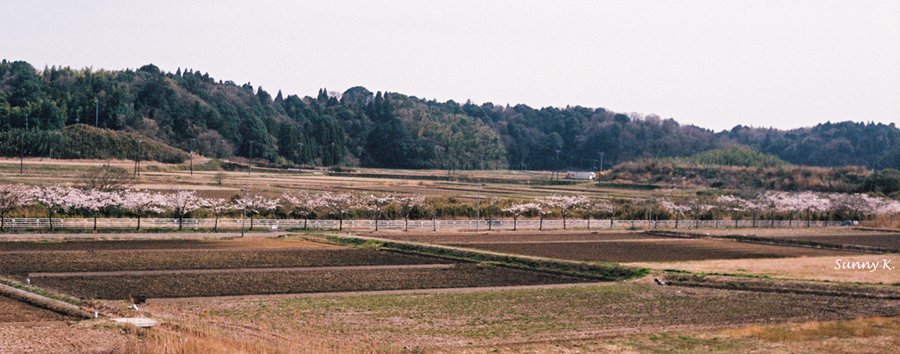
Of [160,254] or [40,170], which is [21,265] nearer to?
[160,254]

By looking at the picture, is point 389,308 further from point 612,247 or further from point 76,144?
point 76,144

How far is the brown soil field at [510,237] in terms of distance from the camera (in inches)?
2189

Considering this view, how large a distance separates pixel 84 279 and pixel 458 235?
30.6 metres

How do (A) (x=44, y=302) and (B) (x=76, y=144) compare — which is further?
(B) (x=76, y=144)

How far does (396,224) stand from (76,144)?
2616 inches

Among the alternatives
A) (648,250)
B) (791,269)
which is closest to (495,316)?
(791,269)

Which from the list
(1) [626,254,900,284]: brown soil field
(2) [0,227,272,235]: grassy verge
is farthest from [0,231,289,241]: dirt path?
(1) [626,254,900,284]: brown soil field

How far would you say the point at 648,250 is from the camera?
51688 mm

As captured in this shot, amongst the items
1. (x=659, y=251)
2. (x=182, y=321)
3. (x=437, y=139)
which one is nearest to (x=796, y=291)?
(x=659, y=251)

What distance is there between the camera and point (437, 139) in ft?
589

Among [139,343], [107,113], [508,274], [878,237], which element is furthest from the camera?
[107,113]

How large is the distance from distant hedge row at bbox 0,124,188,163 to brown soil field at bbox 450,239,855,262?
7691cm

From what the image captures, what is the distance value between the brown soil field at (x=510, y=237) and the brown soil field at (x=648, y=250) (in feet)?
8.06

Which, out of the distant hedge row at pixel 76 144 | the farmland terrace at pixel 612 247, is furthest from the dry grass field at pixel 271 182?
the farmland terrace at pixel 612 247
